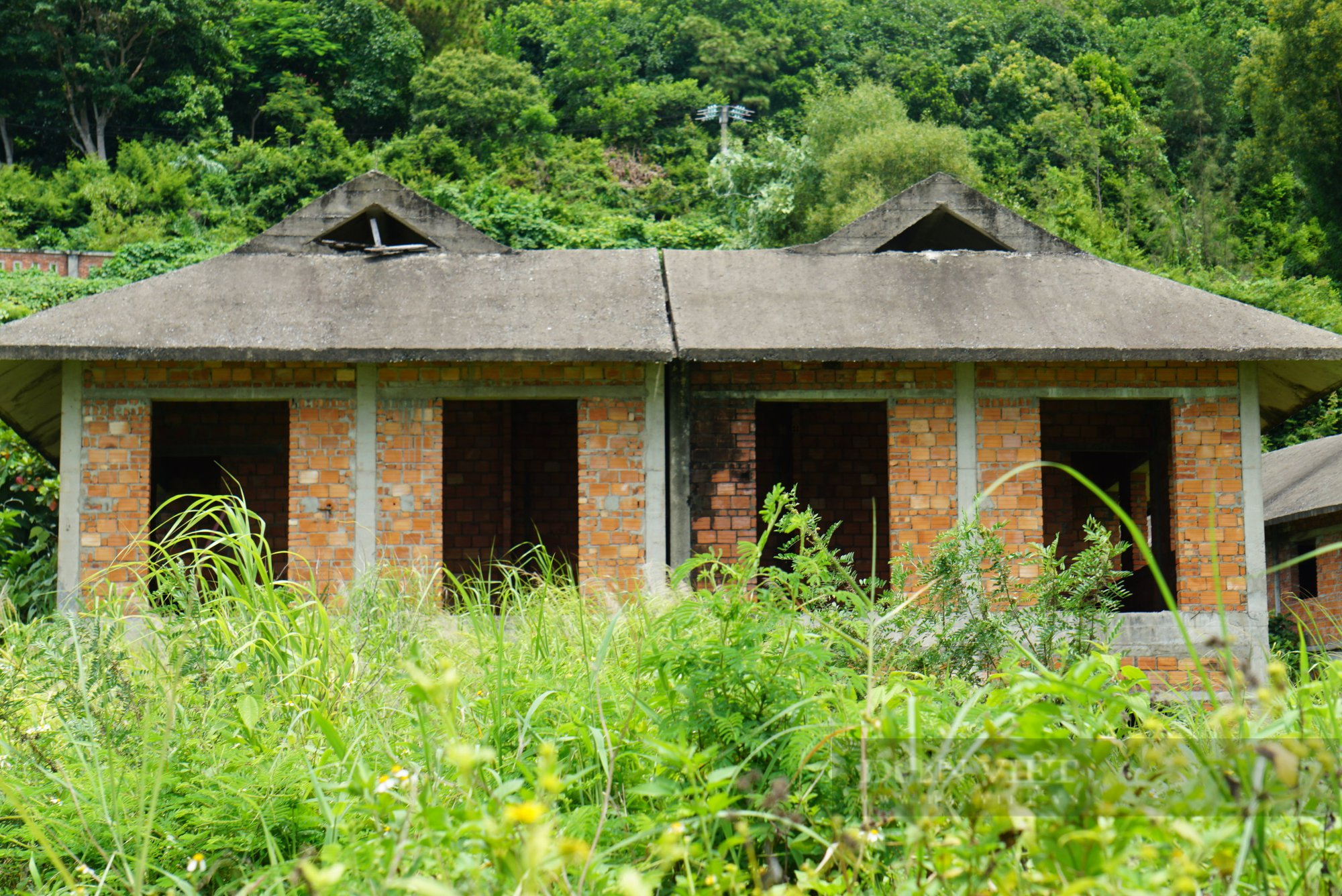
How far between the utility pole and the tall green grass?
33265 mm

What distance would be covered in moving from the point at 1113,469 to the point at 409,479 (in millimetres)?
8519

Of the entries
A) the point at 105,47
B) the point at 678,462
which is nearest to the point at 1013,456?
the point at 678,462

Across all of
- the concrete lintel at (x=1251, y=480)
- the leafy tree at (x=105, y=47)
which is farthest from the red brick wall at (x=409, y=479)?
the leafy tree at (x=105, y=47)

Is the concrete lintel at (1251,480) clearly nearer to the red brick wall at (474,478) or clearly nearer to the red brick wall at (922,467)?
the red brick wall at (922,467)

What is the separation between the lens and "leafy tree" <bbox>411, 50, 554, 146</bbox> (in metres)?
37.3

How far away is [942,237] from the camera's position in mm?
11812

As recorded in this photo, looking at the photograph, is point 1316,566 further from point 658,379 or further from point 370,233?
point 370,233

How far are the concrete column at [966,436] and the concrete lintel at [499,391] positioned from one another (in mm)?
2528

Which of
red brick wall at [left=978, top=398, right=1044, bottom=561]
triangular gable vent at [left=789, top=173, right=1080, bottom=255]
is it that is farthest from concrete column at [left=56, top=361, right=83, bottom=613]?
red brick wall at [left=978, top=398, right=1044, bottom=561]

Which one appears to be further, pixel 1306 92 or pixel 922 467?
pixel 1306 92

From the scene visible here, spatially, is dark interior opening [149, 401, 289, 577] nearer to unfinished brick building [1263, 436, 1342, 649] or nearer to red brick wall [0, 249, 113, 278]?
unfinished brick building [1263, 436, 1342, 649]

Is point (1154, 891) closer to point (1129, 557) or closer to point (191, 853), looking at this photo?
point (191, 853)

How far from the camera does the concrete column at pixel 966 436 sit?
32.4 feet

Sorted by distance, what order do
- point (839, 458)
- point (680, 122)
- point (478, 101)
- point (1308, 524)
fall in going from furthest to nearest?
1. point (680, 122)
2. point (478, 101)
3. point (1308, 524)
4. point (839, 458)
